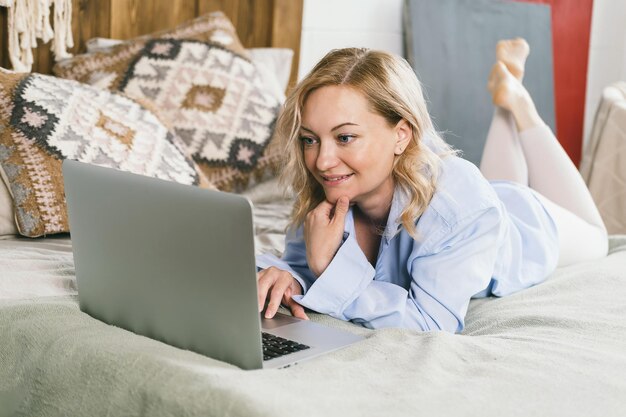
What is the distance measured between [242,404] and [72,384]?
0.28 meters

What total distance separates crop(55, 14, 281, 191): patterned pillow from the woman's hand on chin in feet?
2.51

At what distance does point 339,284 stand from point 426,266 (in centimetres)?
15

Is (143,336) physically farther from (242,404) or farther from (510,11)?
(510,11)

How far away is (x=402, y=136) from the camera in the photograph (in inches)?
57.7

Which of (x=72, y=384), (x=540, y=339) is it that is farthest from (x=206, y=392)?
(x=540, y=339)

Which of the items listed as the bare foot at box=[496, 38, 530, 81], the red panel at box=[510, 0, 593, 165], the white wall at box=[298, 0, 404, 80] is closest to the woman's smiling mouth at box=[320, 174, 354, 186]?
the bare foot at box=[496, 38, 530, 81]

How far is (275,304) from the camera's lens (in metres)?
1.32

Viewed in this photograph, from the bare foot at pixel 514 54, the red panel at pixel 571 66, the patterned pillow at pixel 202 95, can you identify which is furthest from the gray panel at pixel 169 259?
the red panel at pixel 571 66

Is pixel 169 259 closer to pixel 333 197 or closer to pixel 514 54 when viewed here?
pixel 333 197

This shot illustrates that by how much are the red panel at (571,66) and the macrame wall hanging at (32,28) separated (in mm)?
2274

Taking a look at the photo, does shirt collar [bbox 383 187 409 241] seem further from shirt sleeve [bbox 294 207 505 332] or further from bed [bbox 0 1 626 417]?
bed [bbox 0 1 626 417]

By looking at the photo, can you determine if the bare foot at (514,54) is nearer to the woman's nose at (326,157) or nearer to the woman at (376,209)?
the woman at (376,209)

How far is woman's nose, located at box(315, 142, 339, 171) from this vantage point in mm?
1379

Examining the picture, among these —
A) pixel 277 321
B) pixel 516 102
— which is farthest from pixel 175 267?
pixel 516 102
